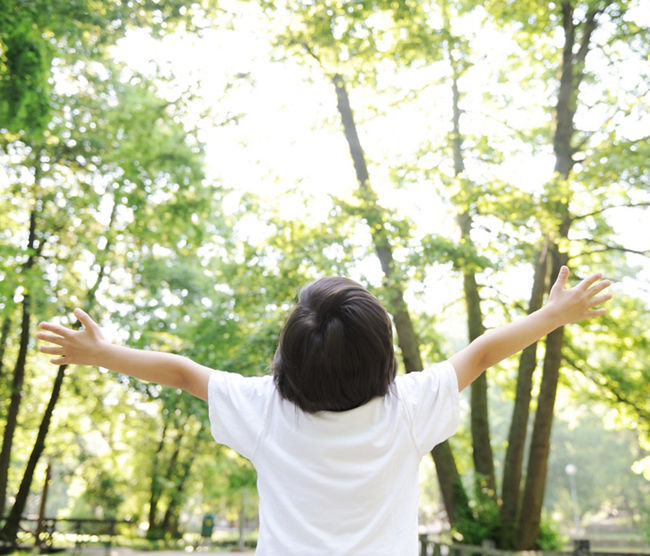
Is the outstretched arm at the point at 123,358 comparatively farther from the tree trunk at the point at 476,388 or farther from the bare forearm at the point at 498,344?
the tree trunk at the point at 476,388

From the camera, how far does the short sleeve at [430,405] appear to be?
167 cm

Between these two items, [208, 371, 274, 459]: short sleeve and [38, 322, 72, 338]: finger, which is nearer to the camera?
[208, 371, 274, 459]: short sleeve

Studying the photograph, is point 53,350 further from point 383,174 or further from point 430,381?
point 383,174

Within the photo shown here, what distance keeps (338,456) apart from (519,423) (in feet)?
36.0

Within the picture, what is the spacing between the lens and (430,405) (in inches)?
66.3

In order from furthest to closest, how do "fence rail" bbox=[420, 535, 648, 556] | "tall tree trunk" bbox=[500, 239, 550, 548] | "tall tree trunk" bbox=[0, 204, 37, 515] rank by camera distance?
"tall tree trunk" bbox=[0, 204, 37, 515]
"tall tree trunk" bbox=[500, 239, 550, 548]
"fence rail" bbox=[420, 535, 648, 556]

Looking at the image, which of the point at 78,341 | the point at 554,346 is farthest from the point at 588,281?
the point at 554,346

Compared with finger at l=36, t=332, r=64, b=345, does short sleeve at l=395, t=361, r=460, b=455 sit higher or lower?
lower

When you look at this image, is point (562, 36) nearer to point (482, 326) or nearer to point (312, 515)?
point (482, 326)

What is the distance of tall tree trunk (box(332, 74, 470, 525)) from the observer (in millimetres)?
10945

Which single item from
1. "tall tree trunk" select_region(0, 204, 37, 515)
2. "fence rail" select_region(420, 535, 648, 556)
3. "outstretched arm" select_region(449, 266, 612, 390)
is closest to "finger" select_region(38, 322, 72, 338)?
"outstretched arm" select_region(449, 266, 612, 390)

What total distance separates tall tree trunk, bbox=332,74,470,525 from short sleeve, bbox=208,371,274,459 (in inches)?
359

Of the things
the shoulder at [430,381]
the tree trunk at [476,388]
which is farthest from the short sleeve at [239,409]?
the tree trunk at [476,388]

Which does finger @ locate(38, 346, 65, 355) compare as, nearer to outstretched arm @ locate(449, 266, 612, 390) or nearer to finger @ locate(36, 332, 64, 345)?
finger @ locate(36, 332, 64, 345)
